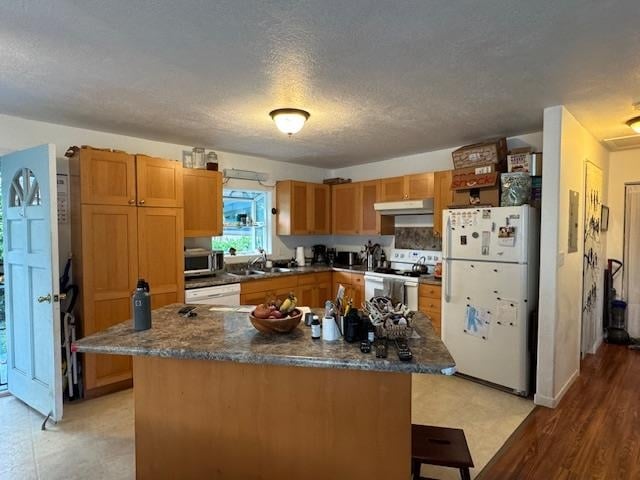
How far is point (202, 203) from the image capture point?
Result: 4035mm

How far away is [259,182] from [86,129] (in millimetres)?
2088

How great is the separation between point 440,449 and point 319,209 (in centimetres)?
385

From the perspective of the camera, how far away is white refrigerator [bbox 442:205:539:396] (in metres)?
3.15

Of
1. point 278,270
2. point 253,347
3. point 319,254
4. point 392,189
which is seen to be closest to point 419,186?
point 392,189

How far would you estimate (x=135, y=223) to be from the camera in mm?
3330

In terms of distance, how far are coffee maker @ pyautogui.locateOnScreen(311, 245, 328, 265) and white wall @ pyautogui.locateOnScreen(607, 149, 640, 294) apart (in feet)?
12.3

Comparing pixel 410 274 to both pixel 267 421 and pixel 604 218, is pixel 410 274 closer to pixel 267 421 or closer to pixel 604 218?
pixel 604 218

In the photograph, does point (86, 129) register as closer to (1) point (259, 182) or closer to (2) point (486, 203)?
(1) point (259, 182)

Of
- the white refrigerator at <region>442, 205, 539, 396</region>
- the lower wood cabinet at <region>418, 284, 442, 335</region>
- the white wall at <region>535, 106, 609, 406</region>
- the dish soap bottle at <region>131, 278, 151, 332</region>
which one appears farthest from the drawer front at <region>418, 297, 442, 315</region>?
the dish soap bottle at <region>131, 278, 151, 332</region>

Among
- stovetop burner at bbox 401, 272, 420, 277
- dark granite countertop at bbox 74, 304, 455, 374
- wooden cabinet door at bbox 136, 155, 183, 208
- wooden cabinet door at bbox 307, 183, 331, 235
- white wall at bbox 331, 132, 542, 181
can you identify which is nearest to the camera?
dark granite countertop at bbox 74, 304, 455, 374

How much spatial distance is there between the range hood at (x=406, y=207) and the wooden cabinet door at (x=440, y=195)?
13 cm

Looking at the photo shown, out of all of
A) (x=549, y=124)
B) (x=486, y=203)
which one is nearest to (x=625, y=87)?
(x=549, y=124)

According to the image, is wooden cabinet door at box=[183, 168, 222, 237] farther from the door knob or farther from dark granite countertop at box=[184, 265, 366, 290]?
the door knob

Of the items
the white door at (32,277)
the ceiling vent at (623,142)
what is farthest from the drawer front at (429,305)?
the white door at (32,277)
